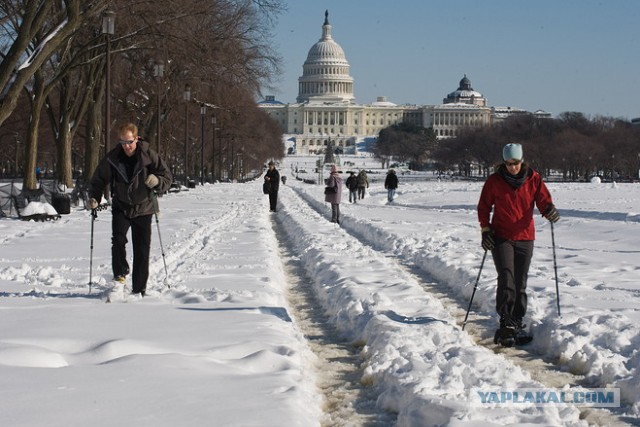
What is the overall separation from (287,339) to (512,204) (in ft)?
6.52

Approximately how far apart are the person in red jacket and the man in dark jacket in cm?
269

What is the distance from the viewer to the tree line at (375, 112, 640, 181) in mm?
91625

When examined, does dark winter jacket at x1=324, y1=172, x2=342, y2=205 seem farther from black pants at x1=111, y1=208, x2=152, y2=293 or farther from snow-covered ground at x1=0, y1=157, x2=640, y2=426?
black pants at x1=111, y1=208, x2=152, y2=293

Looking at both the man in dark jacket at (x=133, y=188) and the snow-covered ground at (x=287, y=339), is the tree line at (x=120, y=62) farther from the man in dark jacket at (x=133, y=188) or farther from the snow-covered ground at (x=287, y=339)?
the man in dark jacket at (x=133, y=188)

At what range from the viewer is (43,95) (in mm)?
26734

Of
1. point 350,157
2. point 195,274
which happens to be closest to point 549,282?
point 195,274

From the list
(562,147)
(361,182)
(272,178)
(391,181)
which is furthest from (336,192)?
(562,147)

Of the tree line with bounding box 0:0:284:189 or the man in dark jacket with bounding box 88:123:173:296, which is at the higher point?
the tree line with bounding box 0:0:284:189

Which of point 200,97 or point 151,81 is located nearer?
point 151,81

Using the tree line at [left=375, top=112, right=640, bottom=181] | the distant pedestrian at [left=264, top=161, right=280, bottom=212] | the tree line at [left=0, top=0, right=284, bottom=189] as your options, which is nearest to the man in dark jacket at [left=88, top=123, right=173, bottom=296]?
the tree line at [left=0, top=0, right=284, bottom=189]

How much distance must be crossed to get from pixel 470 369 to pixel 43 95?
2257 centimetres

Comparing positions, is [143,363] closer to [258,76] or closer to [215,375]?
[215,375]

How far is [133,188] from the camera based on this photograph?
28.5 ft

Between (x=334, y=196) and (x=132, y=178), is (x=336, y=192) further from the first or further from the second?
(x=132, y=178)
